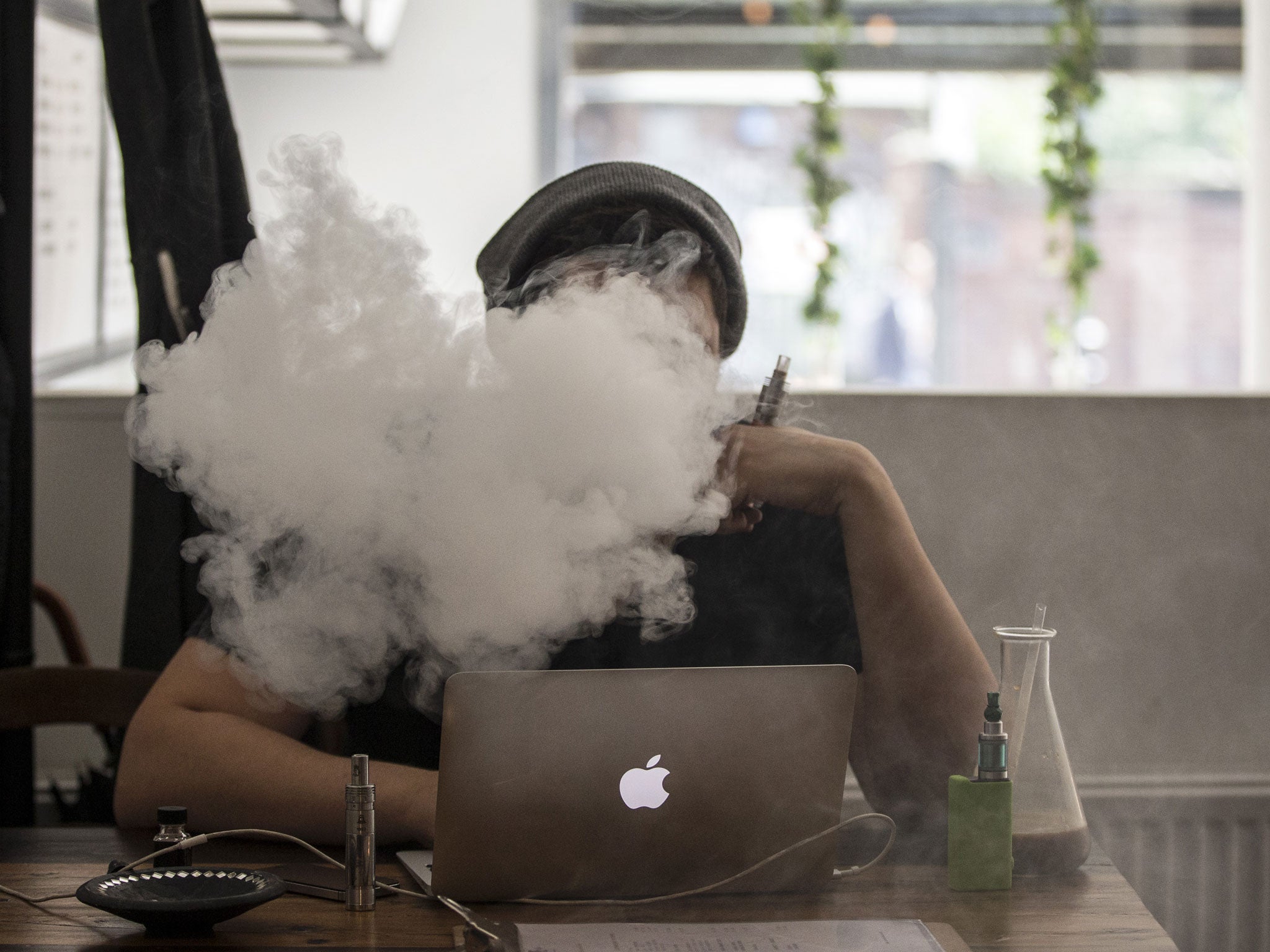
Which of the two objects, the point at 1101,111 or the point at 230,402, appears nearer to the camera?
the point at 230,402

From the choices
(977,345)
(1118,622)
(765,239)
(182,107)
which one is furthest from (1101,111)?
(182,107)

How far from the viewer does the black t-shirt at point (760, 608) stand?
5.42ft

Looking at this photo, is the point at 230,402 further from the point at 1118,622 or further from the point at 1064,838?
the point at 1118,622

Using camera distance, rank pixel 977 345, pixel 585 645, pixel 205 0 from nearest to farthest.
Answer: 1. pixel 585 645
2. pixel 205 0
3. pixel 977 345

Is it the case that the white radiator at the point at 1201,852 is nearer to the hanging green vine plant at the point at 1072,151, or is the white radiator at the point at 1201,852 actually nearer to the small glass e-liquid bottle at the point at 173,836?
the small glass e-liquid bottle at the point at 173,836

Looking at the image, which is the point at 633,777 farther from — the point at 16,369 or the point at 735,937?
the point at 16,369

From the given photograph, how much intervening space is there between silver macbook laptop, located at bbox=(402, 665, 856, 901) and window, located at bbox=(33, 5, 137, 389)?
1.93 m

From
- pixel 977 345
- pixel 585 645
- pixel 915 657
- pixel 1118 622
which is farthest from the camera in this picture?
pixel 977 345

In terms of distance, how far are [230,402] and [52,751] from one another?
149cm

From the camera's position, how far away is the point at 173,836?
46.1 inches

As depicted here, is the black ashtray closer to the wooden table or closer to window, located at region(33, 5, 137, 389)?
the wooden table

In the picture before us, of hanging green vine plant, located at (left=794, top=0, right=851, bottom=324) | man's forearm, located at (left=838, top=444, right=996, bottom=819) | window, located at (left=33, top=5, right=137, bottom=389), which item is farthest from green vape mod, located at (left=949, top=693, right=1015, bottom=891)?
hanging green vine plant, located at (left=794, top=0, right=851, bottom=324)

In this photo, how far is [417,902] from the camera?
1114mm

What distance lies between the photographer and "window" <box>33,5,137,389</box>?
264cm
